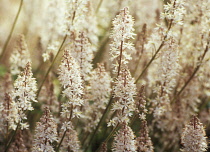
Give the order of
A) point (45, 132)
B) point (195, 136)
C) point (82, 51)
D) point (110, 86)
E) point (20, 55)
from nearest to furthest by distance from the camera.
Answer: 1. point (45, 132)
2. point (195, 136)
3. point (82, 51)
4. point (20, 55)
5. point (110, 86)

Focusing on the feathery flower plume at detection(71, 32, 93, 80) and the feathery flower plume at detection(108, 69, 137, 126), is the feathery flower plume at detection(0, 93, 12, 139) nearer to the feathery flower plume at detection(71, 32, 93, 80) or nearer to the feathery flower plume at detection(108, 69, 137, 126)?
the feathery flower plume at detection(71, 32, 93, 80)

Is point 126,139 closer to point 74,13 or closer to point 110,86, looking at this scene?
point 110,86

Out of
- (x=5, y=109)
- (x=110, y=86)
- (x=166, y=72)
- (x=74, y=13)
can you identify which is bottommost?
(x=5, y=109)

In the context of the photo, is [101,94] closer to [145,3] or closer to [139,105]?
[139,105]

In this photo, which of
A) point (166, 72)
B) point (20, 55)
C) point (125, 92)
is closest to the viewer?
point (125, 92)

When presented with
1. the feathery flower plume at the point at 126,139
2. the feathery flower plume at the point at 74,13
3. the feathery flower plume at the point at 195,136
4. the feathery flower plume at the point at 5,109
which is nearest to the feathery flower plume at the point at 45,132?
the feathery flower plume at the point at 5,109

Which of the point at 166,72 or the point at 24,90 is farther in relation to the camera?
the point at 166,72

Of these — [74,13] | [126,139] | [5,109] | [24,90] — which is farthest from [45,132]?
[74,13]

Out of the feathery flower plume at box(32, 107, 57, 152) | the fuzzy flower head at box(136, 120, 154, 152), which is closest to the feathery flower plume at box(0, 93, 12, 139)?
the feathery flower plume at box(32, 107, 57, 152)
